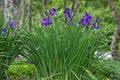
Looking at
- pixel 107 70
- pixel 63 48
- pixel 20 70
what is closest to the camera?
pixel 63 48

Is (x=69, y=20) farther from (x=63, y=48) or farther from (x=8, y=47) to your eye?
(x=8, y=47)

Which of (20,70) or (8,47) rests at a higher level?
(8,47)

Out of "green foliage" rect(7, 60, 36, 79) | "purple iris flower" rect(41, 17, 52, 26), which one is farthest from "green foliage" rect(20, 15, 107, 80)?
"green foliage" rect(7, 60, 36, 79)

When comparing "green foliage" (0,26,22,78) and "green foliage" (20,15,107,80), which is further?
"green foliage" (0,26,22,78)

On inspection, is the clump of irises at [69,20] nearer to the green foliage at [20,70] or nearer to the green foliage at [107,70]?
the green foliage at [107,70]

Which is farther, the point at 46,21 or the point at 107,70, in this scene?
the point at 107,70

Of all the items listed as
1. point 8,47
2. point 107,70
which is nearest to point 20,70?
point 8,47

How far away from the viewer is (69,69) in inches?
135

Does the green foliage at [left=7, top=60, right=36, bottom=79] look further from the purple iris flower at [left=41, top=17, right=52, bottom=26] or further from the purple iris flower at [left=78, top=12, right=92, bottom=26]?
the purple iris flower at [left=78, top=12, right=92, bottom=26]

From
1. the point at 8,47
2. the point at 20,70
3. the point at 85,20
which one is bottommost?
the point at 20,70

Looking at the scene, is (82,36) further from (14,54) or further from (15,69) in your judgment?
(15,69)

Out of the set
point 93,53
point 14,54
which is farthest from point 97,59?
point 14,54

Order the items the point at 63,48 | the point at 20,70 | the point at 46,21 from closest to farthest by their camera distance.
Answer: the point at 63,48 < the point at 46,21 < the point at 20,70

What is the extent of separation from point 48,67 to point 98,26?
76 cm
